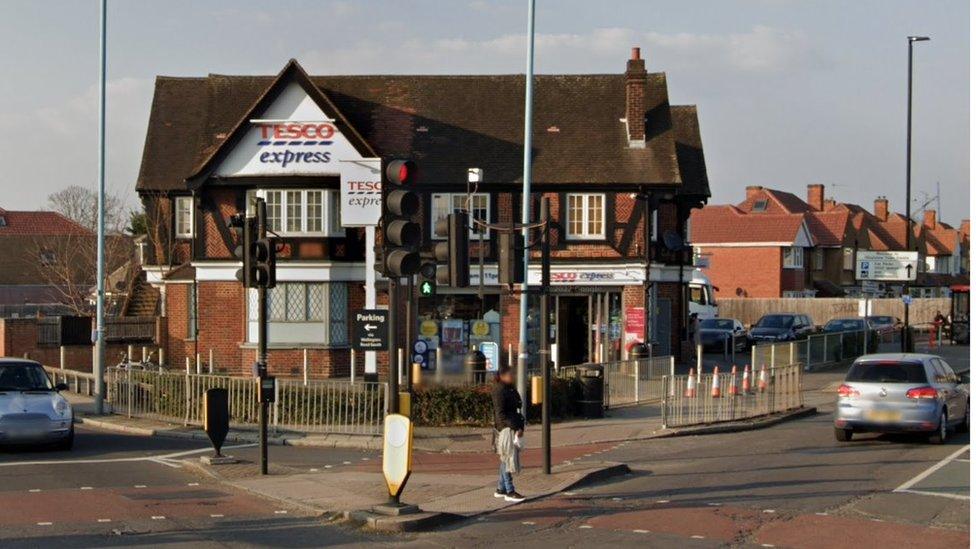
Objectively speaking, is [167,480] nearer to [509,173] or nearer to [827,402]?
[827,402]

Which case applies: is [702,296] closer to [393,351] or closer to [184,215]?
[184,215]

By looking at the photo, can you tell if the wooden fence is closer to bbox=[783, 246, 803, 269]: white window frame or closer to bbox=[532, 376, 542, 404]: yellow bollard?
bbox=[783, 246, 803, 269]: white window frame

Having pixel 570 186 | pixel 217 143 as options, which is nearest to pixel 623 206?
pixel 570 186

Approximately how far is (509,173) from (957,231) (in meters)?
71.8

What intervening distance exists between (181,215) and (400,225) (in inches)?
1146

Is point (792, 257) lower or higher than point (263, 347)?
higher

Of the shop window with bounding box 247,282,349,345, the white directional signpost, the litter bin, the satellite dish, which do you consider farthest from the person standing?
the white directional signpost

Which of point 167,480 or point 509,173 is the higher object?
point 509,173

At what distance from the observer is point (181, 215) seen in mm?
41500

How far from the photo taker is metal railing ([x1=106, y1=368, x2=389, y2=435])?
22984mm

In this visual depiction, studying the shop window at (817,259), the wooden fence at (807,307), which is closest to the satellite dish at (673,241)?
the wooden fence at (807,307)

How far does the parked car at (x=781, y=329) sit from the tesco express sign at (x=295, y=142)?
21.5 meters

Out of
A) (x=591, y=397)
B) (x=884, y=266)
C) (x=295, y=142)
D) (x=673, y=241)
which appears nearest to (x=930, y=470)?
(x=591, y=397)

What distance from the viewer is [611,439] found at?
2248 cm
